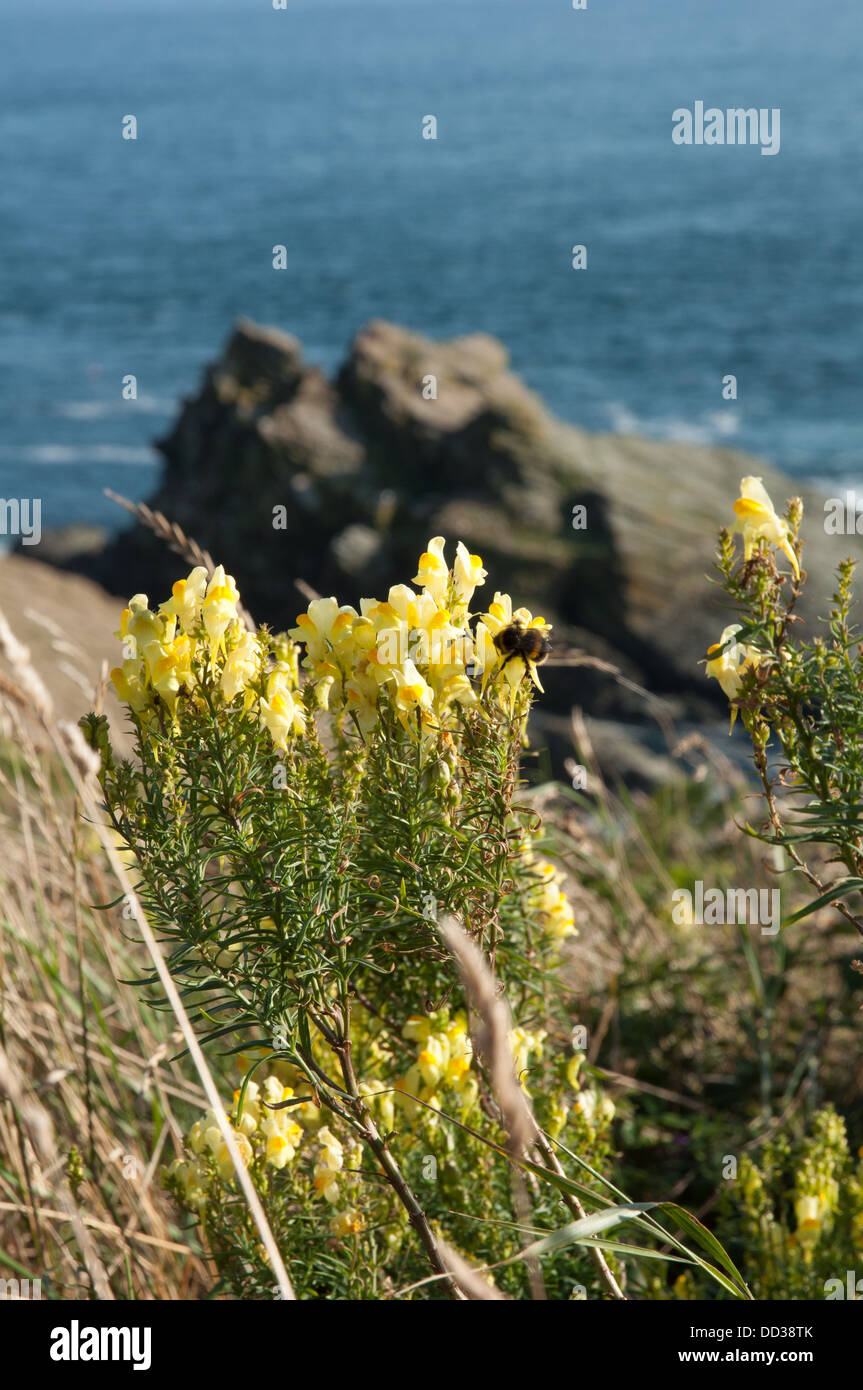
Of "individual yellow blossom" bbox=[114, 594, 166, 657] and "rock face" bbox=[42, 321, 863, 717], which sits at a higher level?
"rock face" bbox=[42, 321, 863, 717]

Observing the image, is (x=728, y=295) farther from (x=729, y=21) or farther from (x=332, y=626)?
(x=729, y=21)

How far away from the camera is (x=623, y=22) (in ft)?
441

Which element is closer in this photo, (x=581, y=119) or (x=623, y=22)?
(x=581, y=119)

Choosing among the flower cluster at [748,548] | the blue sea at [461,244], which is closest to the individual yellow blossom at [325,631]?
the flower cluster at [748,548]

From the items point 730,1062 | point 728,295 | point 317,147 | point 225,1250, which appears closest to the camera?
point 225,1250

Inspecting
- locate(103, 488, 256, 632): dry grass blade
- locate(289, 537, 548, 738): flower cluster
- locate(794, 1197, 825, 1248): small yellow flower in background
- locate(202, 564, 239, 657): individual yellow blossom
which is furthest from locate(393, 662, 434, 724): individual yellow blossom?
locate(794, 1197, 825, 1248): small yellow flower in background

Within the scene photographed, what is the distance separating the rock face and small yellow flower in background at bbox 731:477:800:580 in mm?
10511

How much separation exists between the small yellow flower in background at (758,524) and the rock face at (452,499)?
10511mm

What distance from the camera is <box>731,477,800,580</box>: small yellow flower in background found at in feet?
4.89

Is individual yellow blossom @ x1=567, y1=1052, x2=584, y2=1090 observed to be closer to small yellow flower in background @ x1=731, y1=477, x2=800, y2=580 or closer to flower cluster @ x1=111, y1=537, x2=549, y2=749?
flower cluster @ x1=111, y1=537, x2=549, y2=749

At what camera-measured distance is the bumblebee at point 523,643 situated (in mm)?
1496

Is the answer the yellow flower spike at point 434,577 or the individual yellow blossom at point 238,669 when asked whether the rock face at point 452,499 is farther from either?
the individual yellow blossom at point 238,669

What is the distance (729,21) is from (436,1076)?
501 ft

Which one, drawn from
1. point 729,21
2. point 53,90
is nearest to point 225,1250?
point 53,90
